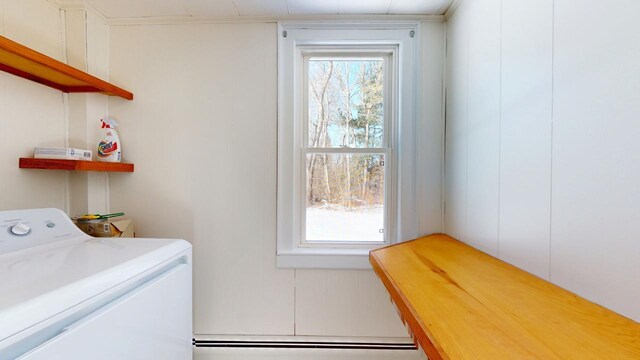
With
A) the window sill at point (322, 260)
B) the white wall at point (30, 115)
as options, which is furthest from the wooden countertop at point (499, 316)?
the white wall at point (30, 115)

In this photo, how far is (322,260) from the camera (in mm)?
1477

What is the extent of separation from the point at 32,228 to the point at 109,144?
1.88ft

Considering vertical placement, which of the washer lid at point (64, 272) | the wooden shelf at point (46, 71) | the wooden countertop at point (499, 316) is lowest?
the wooden countertop at point (499, 316)

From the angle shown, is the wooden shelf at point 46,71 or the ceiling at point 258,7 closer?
the wooden shelf at point 46,71

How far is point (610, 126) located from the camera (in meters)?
0.60

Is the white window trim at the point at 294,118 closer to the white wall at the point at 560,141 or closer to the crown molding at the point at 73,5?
the white wall at the point at 560,141

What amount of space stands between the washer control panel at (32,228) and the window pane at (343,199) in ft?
3.69

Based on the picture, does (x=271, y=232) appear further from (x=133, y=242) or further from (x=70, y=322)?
(x=70, y=322)

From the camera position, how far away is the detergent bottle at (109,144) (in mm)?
1396

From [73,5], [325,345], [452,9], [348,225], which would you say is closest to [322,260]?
[348,225]

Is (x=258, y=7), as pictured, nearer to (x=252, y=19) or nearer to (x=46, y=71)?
(x=252, y=19)

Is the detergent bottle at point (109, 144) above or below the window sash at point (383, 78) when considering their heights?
below

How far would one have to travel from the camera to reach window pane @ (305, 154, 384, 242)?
1.58m

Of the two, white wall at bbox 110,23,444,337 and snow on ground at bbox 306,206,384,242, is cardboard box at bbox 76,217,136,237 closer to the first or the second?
white wall at bbox 110,23,444,337
